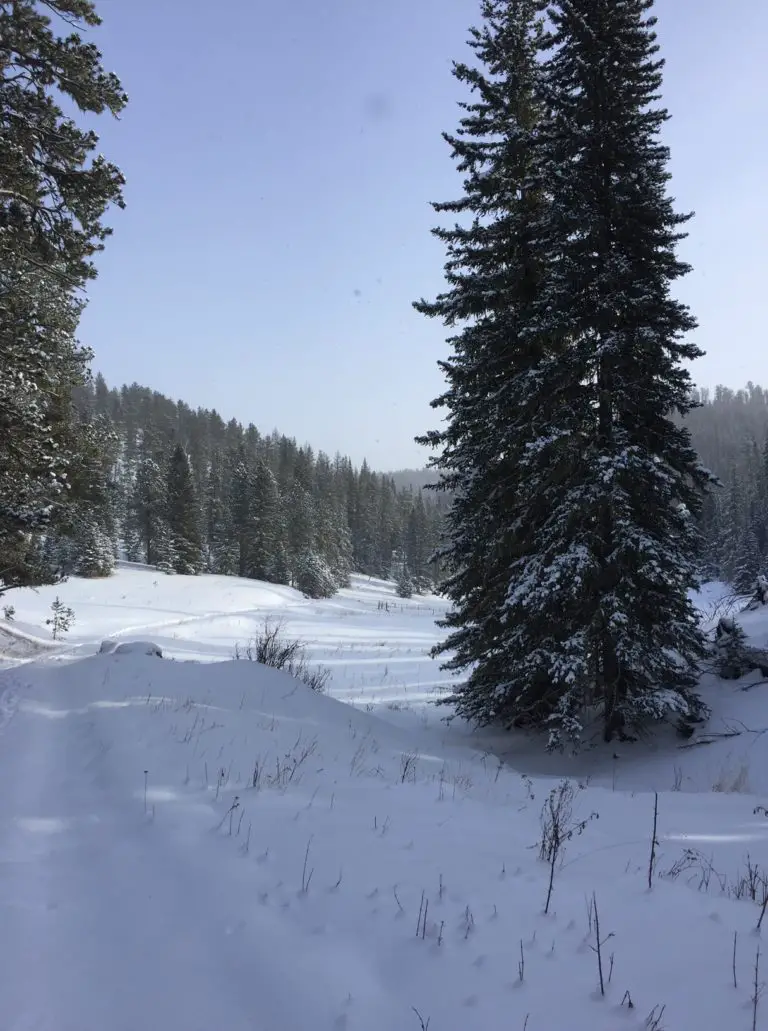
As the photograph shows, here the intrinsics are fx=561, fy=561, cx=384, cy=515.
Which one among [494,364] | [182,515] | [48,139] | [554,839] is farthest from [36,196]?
[182,515]

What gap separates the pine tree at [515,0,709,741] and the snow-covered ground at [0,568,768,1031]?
5.69 ft

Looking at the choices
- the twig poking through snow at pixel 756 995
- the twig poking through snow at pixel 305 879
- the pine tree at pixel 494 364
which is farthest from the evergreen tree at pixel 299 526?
the twig poking through snow at pixel 756 995

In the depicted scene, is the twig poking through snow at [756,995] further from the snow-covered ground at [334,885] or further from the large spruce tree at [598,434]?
the large spruce tree at [598,434]

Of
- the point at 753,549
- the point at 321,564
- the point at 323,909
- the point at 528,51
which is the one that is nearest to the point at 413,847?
the point at 323,909

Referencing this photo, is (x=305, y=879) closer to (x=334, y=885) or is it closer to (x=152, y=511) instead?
(x=334, y=885)

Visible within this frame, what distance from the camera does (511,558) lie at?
34.4 feet

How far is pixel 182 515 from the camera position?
52.8 m

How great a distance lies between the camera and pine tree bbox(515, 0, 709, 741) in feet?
28.5

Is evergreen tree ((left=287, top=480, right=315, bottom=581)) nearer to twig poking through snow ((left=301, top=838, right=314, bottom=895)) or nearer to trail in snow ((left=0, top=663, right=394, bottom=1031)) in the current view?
trail in snow ((left=0, top=663, right=394, bottom=1031))

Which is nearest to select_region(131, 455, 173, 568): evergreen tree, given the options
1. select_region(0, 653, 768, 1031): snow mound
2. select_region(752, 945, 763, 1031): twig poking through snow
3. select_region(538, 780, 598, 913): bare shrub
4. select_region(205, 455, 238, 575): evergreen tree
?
select_region(205, 455, 238, 575): evergreen tree

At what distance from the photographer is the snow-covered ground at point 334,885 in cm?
244

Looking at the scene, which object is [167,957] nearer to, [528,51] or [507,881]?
[507,881]

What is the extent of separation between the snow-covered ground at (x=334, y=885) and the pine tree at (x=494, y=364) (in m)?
2.80

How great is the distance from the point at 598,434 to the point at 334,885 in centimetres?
788
